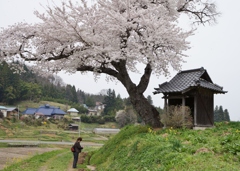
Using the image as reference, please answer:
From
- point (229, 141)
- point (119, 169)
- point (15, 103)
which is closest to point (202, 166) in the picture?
point (229, 141)

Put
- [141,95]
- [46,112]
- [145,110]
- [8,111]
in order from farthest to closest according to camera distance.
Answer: [46,112] → [8,111] → [141,95] → [145,110]

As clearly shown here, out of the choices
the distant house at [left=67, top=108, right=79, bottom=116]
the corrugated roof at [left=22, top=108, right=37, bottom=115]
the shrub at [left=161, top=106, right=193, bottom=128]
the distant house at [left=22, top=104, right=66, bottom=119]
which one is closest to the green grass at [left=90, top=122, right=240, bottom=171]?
the shrub at [left=161, top=106, right=193, bottom=128]

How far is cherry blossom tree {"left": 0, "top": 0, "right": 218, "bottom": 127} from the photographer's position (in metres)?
11.5

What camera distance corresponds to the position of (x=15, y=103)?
212ft

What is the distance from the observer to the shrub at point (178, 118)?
37.6 ft

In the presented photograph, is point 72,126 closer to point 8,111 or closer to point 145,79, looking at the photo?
point 8,111

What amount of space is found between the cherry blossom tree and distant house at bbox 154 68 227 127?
96 centimetres

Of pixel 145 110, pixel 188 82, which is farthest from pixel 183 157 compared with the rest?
pixel 188 82

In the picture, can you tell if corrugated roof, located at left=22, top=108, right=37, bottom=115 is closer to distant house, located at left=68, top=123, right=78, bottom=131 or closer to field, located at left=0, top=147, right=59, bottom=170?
distant house, located at left=68, top=123, right=78, bottom=131

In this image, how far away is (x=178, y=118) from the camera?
11453mm

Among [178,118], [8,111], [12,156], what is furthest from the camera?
[8,111]

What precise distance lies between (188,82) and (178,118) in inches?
85.9

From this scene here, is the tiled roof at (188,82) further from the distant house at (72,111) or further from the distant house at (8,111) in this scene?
the distant house at (72,111)

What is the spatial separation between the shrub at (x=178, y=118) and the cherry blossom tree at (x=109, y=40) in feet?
2.86
